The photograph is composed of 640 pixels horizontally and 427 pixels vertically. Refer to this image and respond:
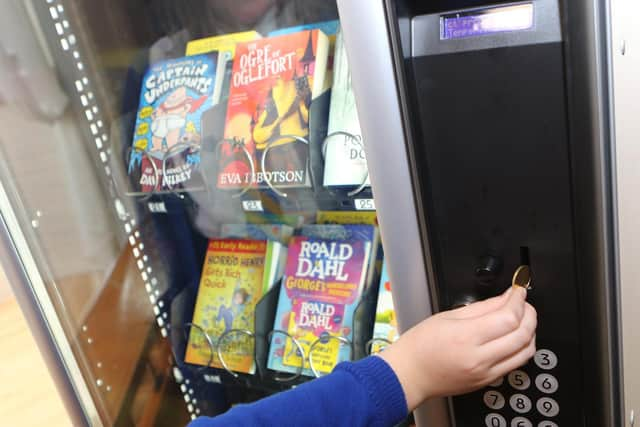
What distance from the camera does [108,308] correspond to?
127 cm

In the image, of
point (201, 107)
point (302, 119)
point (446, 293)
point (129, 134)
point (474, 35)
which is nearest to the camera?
point (474, 35)

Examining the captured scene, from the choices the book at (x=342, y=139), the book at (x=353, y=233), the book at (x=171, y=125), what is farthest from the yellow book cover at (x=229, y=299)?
the book at (x=342, y=139)

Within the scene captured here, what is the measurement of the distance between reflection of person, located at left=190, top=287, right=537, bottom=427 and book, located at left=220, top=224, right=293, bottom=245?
50cm

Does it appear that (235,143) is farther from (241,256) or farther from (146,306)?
(146,306)

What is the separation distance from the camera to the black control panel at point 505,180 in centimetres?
59

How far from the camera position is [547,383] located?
2.23 ft

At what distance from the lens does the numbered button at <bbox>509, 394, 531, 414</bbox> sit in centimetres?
69

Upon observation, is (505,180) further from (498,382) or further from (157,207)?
(157,207)

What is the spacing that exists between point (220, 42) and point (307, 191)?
0.38 meters

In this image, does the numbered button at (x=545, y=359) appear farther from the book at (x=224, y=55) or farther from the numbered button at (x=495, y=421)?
the book at (x=224, y=55)

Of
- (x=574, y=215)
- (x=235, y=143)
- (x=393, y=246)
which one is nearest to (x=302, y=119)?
(x=235, y=143)

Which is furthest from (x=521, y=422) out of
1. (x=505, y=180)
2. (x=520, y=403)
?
(x=505, y=180)

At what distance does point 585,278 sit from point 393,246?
203 millimetres

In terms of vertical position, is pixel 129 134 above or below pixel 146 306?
above
